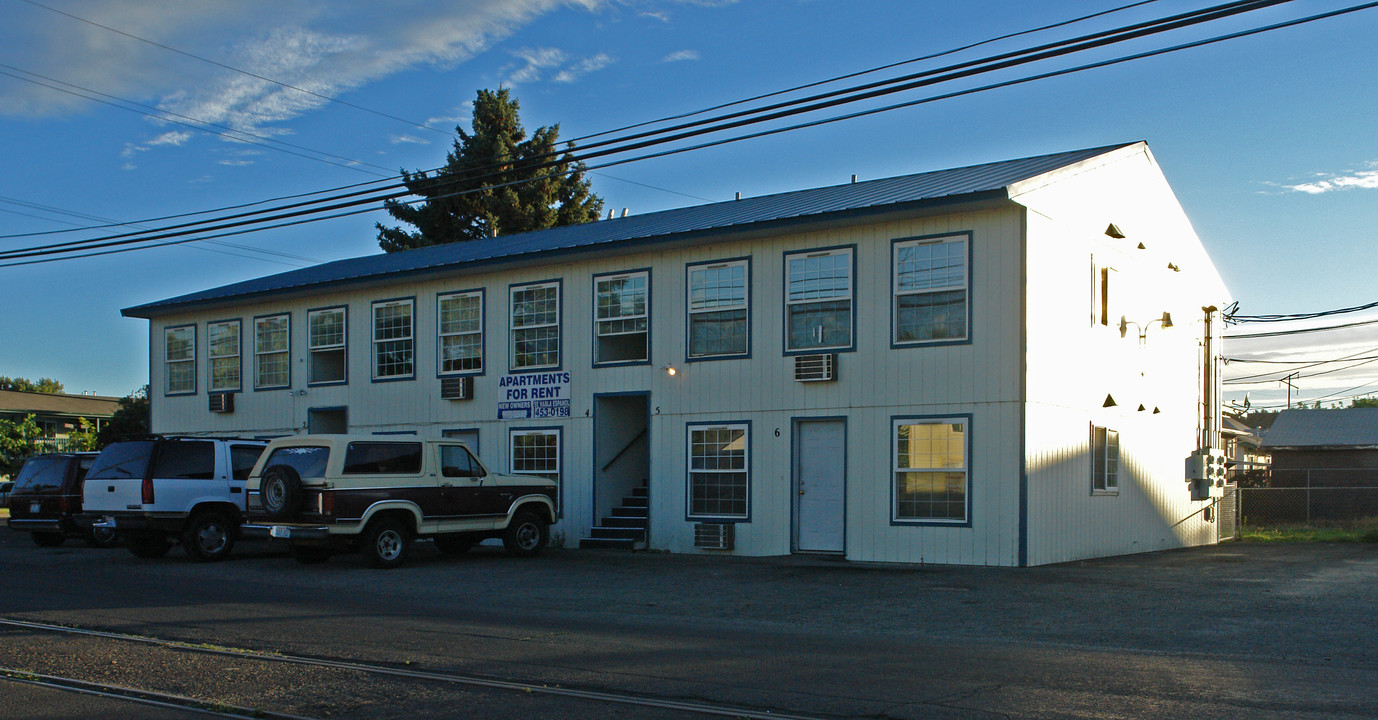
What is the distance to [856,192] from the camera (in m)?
20.7

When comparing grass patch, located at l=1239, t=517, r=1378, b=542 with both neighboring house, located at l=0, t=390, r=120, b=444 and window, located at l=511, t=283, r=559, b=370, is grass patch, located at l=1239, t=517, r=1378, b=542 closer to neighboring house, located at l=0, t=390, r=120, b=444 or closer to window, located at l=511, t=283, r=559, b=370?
window, located at l=511, t=283, r=559, b=370

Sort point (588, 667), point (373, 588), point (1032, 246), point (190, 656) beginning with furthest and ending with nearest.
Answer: point (1032, 246) < point (373, 588) < point (190, 656) < point (588, 667)

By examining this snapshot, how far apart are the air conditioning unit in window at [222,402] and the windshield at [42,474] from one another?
5516mm

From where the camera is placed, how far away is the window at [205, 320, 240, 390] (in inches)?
1081

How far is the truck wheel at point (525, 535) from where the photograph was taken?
18.9 meters

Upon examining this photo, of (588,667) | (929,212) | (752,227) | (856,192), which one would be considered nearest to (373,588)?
(588,667)

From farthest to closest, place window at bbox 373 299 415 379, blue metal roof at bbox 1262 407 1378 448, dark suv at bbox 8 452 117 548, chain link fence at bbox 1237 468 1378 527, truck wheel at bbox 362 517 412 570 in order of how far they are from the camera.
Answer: blue metal roof at bbox 1262 407 1378 448 < chain link fence at bbox 1237 468 1378 527 < window at bbox 373 299 415 379 < dark suv at bbox 8 452 117 548 < truck wheel at bbox 362 517 412 570

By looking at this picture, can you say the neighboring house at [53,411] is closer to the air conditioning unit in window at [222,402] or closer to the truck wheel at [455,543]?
the air conditioning unit in window at [222,402]

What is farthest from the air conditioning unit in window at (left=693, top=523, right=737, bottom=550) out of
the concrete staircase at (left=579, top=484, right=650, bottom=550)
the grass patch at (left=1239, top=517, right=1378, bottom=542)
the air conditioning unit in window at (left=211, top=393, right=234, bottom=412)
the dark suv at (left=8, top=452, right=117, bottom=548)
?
the air conditioning unit in window at (left=211, top=393, right=234, bottom=412)

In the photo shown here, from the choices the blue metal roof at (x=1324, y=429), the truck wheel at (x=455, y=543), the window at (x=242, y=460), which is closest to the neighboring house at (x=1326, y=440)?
the blue metal roof at (x=1324, y=429)

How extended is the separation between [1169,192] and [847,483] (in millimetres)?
10173

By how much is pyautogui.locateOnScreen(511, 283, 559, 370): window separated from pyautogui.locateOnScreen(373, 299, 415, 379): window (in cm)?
290

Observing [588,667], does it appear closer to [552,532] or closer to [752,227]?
[752,227]

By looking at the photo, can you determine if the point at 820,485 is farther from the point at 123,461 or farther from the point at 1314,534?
the point at 1314,534
